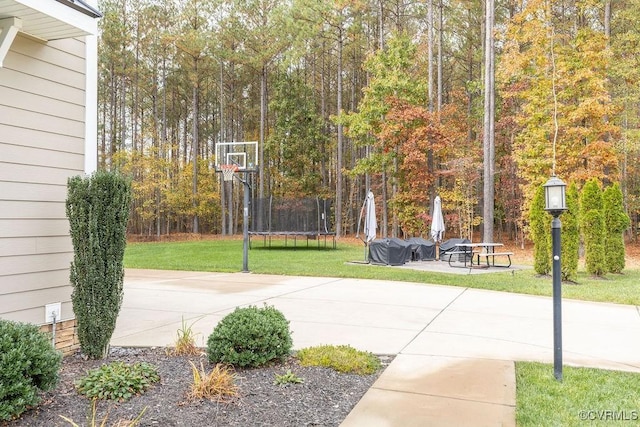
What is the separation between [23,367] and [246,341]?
124 cm

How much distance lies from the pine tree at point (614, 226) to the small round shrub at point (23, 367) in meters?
9.38

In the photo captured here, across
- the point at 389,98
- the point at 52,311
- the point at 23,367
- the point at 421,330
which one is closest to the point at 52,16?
the point at 52,311

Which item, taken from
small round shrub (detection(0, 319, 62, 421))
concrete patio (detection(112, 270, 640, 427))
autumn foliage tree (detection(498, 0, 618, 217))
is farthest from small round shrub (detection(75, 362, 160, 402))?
autumn foliage tree (detection(498, 0, 618, 217))

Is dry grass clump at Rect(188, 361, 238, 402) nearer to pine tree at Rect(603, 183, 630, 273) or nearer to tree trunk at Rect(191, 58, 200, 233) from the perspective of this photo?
pine tree at Rect(603, 183, 630, 273)

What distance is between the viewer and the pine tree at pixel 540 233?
811cm

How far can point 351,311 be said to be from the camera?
17.2 ft

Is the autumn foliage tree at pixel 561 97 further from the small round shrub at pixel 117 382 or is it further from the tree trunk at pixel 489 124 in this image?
the small round shrub at pixel 117 382

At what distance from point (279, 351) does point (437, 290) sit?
427cm

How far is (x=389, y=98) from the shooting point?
16594mm

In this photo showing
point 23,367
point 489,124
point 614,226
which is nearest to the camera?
point 23,367

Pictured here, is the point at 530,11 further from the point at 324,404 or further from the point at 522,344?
the point at 324,404

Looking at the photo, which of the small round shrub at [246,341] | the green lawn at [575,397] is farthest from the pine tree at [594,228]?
the small round shrub at [246,341]

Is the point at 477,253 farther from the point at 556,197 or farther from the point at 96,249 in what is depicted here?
the point at 96,249

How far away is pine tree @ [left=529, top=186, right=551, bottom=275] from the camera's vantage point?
319 inches
